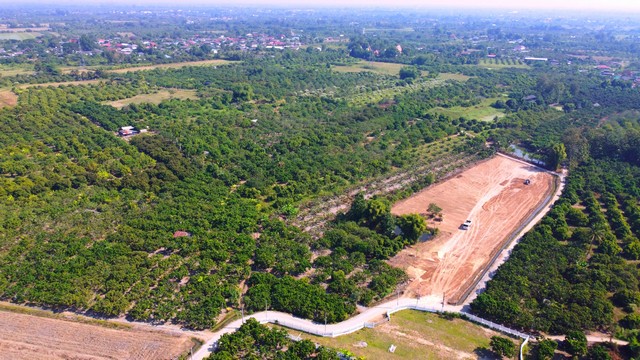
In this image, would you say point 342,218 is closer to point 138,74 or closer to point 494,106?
point 494,106

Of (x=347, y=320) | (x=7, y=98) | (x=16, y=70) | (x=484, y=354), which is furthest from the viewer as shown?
(x=16, y=70)

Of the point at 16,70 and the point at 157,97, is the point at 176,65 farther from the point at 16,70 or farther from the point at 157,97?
the point at 16,70

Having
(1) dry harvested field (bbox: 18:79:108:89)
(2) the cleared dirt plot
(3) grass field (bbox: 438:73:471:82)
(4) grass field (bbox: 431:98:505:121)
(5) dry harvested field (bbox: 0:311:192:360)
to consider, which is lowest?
(5) dry harvested field (bbox: 0:311:192:360)

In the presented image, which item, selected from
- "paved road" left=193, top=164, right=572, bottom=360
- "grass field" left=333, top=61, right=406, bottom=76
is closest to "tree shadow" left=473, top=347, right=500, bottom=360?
"paved road" left=193, top=164, right=572, bottom=360

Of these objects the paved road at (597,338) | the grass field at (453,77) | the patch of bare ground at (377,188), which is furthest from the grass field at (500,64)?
the paved road at (597,338)

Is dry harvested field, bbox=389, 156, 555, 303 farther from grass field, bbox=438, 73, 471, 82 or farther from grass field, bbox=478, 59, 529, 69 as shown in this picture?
grass field, bbox=478, 59, 529, 69

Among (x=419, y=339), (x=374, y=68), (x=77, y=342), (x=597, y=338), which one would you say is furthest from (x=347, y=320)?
(x=374, y=68)
